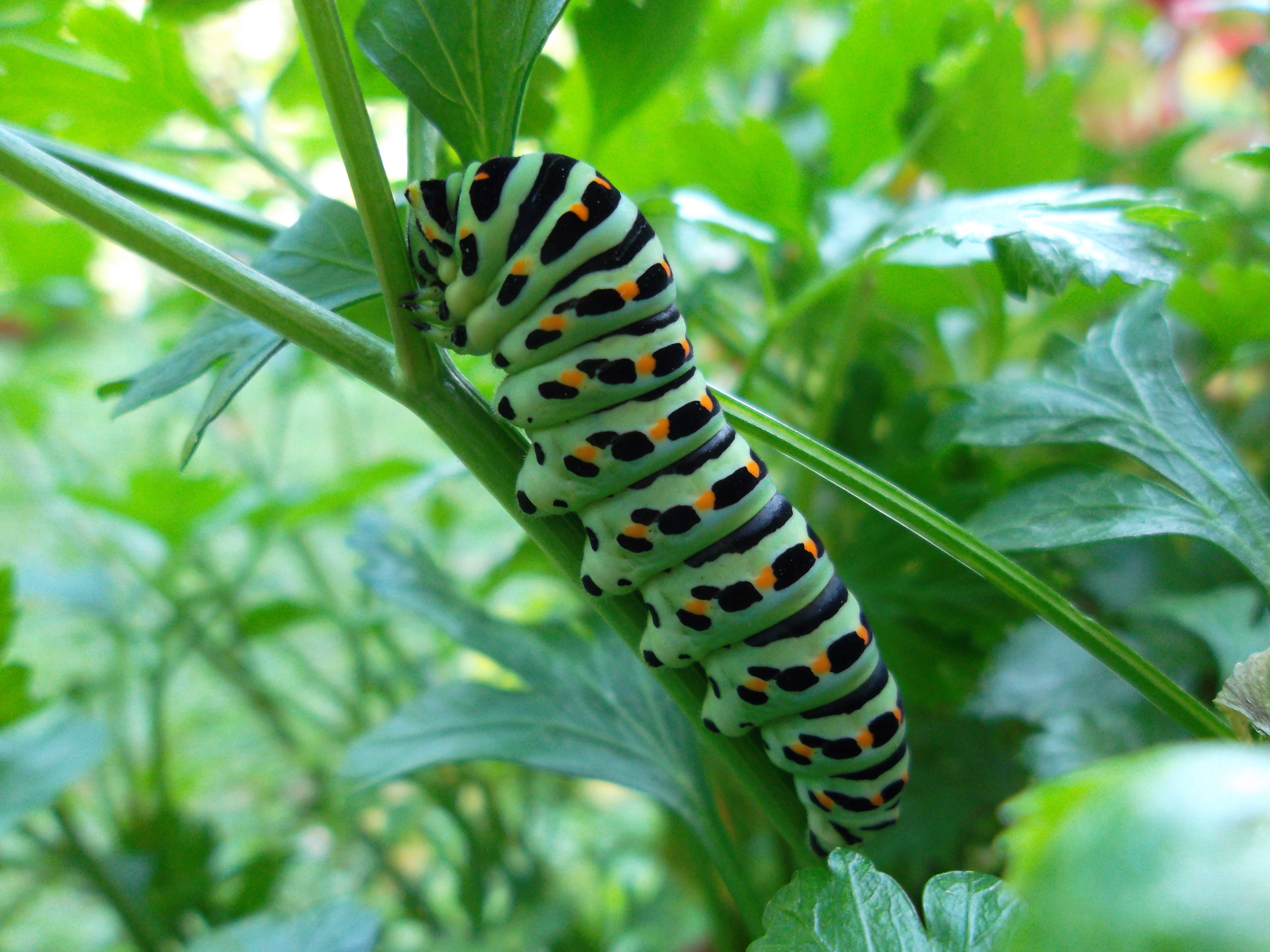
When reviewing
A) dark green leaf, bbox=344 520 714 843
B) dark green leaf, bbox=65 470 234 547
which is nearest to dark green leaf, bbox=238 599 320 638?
dark green leaf, bbox=65 470 234 547

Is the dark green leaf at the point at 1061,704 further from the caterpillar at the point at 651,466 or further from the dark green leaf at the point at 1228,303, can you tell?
the dark green leaf at the point at 1228,303

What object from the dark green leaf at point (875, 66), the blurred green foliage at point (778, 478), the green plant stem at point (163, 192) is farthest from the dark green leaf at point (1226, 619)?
the green plant stem at point (163, 192)

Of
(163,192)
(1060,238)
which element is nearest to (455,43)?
(163,192)

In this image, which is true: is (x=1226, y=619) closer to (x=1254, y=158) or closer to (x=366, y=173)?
(x=1254, y=158)

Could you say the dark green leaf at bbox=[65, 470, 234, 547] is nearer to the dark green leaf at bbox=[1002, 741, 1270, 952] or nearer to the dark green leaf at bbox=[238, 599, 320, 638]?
the dark green leaf at bbox=[238, 599, 320, 638]

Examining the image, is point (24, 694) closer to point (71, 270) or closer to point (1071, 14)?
point (71, 270)

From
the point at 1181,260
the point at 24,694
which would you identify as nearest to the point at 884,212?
the point at 1181,260
